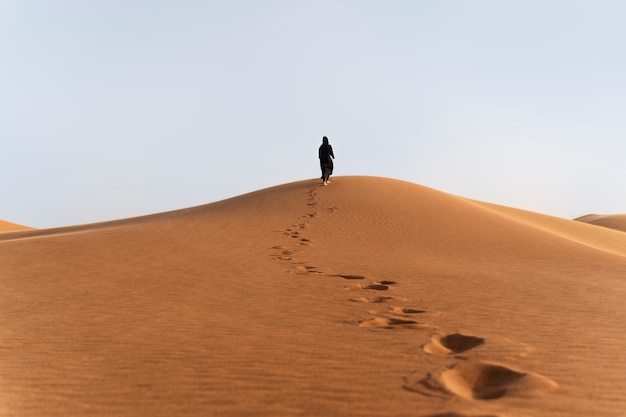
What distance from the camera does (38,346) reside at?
14.9 ft

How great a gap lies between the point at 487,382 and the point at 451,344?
3.24 feet

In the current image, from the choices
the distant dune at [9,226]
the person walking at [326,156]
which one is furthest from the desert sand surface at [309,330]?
the distant dune at [9,226]

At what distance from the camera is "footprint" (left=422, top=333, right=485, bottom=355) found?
4061mm

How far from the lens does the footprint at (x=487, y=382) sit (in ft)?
10.0

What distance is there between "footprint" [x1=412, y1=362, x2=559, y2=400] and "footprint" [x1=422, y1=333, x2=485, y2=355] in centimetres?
48

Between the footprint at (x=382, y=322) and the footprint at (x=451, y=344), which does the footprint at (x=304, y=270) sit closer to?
the footprint at (x=382, y=322)

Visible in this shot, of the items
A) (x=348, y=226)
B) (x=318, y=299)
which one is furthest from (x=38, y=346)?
(x=348, y=226)

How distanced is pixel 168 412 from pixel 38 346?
2.23m

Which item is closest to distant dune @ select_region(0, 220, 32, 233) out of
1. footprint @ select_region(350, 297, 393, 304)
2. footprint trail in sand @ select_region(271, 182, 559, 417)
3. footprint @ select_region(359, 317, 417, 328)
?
footprint @ select_region(350, 297, 393, 304)

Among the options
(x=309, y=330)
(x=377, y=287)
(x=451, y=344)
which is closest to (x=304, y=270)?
(x=377, y=287)

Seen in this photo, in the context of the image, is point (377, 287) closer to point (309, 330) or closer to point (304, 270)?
point (304, 270)

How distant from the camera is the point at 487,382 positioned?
3324mm

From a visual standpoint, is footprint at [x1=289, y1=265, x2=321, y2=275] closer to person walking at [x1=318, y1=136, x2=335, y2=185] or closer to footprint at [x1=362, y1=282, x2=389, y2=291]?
footprint at [x1=362, y1=282, x2=389, y2=291]

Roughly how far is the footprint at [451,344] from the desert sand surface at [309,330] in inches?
0.9
